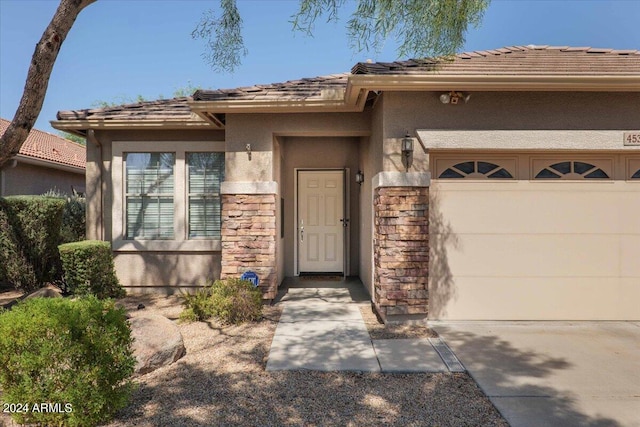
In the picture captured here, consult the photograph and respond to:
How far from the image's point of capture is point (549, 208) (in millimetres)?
5973

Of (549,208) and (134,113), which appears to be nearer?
(549,208)

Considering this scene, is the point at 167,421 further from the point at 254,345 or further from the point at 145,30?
the point at 145,30

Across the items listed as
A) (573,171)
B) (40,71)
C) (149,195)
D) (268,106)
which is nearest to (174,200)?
(149,195)

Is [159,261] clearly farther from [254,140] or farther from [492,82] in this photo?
[492,82]

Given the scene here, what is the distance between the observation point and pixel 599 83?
554 centimetres

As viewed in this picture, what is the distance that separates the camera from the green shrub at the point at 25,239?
7691mm

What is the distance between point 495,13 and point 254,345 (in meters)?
5.22

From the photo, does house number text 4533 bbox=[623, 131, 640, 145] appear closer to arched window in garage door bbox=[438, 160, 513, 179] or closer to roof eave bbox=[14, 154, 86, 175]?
arched window in garage door bbox=[438, 160, 513, 179]

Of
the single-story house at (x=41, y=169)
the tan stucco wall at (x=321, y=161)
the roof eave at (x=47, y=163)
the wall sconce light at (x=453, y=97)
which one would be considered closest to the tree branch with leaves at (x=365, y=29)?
the wall sconce light at (x=453, y=97)

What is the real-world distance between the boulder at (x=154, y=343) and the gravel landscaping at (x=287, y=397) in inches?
3.8

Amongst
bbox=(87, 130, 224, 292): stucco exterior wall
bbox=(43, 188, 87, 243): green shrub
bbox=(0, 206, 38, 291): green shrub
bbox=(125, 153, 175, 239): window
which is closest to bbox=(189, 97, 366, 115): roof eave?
bbox=(87, 130, 224, 292): stucco exterior wall

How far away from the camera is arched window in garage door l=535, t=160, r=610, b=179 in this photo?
236 inches

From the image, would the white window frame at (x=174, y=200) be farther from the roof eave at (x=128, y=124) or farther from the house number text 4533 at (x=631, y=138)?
the house number text 4533 at (x=631, y=138)

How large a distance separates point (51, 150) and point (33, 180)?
1939 millimetres
